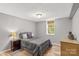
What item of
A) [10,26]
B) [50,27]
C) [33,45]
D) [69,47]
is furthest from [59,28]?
[10,26]

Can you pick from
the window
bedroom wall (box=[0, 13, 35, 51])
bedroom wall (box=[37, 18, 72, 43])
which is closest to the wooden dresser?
bedroom wall (box=[37, 18, 72, 43])

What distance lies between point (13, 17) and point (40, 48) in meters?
1.25

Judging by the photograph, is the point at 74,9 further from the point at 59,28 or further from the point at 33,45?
the point at 33,45

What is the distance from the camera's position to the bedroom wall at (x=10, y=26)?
1759mm

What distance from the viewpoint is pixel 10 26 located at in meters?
1.82

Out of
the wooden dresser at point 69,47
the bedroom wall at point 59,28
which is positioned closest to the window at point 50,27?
the bedroom wall at point 59,28

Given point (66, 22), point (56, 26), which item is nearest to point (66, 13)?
point (66, 22)

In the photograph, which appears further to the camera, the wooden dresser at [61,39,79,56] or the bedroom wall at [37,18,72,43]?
the bedroom wall at [37,18,72,43]

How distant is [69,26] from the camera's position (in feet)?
7.22

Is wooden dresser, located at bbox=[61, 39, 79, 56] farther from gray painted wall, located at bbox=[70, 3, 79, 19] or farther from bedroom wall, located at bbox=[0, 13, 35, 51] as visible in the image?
bedroom wall, located at bbox=[0, 13, 35, 51]

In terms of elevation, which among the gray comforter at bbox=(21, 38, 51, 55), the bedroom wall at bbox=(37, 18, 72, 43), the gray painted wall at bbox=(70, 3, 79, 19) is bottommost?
the gray comforter at bbox=(21, 38, 51, 55)

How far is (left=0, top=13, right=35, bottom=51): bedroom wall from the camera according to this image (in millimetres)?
1759

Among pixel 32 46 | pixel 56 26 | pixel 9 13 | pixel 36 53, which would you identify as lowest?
pixel 36 53

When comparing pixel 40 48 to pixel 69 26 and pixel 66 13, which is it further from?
pixel 66 13
